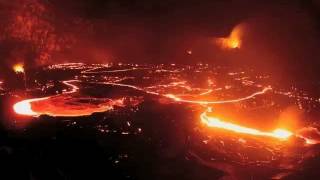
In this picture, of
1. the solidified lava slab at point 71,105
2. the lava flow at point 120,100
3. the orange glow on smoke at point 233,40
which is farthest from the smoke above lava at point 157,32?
the solidified lava slab at point 71,105

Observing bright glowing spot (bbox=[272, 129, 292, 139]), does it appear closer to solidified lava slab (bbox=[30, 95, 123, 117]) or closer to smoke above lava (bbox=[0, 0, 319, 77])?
solidified lava slab (bbox=[30, 95, 123, 117])

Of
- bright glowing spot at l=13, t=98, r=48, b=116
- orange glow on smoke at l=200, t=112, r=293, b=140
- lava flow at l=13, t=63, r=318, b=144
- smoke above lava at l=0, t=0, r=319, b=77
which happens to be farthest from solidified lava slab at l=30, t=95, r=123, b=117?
smoke above lava at l=0, t=0, r=319, b=77

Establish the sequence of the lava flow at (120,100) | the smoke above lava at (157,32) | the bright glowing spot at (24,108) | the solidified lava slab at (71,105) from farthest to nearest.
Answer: the smoke above lava at (157,32) < the solidified lava slab at (71,105) < the bright glowing spot at (24,108) < the lava flow at (120,100)

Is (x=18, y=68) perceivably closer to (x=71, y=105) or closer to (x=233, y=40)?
(x=71, y=105)

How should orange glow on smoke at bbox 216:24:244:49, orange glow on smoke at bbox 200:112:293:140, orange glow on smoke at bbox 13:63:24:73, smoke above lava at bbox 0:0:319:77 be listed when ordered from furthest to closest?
orange glow on smoke at bbox 216:24:244:49, smoke above lava at bbox 0:0:319:77, orange glow on smoke at bbox 13:63:24:73, orange glow on smoke at bbox 200:112:293:140

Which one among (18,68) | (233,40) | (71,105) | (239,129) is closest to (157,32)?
(233,40)

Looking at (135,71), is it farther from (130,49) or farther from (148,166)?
(148,166)

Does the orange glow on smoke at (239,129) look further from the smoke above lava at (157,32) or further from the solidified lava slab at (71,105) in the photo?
the smoke above lava at (157,32)

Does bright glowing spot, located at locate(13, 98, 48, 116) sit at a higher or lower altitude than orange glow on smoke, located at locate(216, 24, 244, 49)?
lower

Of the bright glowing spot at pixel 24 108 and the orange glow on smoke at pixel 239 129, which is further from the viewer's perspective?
the bright glowing spot at pixel 24 108
